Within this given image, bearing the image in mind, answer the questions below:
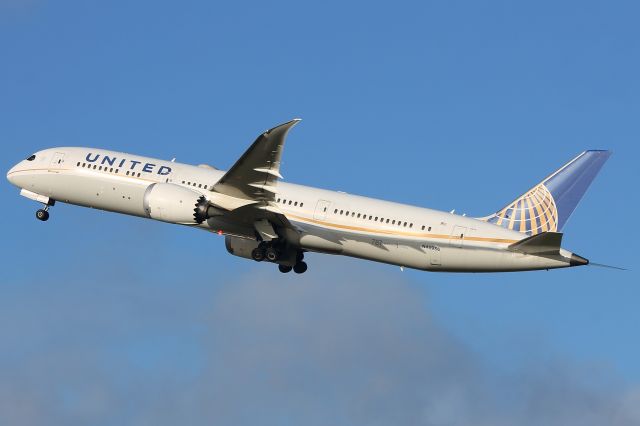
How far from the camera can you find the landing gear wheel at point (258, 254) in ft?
191

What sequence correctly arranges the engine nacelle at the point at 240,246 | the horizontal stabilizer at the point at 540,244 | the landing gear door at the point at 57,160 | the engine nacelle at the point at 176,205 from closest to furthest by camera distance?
1. the horizontal stabilizer at the point at 540,244
2. the engine nacelle at the point at 176,205
3. the engine nacelle at the point at 240,246
4. the landing gear door at the point at 57,160

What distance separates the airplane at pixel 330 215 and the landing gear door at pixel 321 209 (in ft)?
0.17

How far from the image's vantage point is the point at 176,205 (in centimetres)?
5569

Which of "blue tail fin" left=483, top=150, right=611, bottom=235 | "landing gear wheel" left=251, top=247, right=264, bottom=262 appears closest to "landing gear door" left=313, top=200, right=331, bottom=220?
"landing gear wheel" left=251, top=247, right=264, bottom=262

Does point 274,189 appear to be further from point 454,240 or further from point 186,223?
point 454,240

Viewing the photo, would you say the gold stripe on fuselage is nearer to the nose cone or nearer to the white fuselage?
the white fuselage

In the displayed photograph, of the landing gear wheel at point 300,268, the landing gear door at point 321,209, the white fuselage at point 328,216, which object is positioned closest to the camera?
the white fuselage at point 328,216

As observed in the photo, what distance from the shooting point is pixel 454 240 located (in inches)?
2112

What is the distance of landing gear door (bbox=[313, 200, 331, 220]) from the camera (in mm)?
56344

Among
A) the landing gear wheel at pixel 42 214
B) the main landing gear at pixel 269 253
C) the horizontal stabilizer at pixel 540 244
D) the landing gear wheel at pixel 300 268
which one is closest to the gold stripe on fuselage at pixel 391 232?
the horizontal stabilizer at pixel 540 244

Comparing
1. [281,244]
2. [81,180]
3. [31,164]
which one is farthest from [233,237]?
[31,164]

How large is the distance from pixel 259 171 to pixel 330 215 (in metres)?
5.16

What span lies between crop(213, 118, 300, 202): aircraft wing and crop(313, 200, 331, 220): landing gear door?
8.25 feet

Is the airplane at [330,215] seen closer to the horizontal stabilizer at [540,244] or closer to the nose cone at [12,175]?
the horizontal stabilizer at [540,244]
